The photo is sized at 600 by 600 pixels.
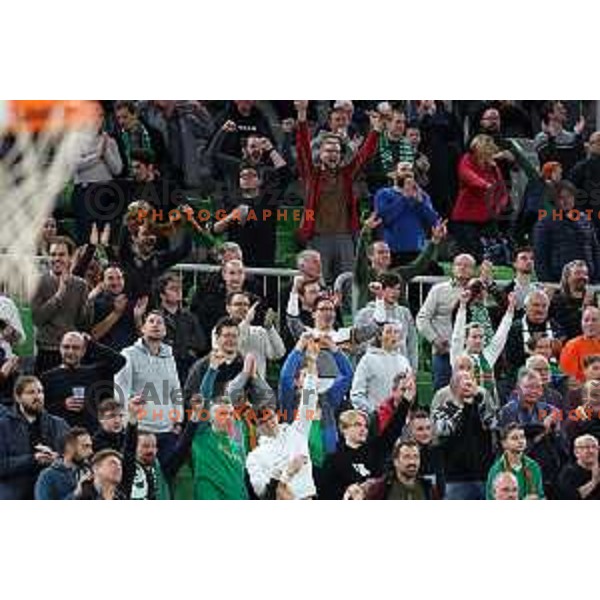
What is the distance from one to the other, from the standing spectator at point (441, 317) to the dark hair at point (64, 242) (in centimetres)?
185

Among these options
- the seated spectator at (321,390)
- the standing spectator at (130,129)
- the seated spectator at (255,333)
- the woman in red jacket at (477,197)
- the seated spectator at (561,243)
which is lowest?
the seated spectator at (321,390)

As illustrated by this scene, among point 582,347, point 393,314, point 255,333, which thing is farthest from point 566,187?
point 255,333

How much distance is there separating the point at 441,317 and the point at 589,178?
1.08 m

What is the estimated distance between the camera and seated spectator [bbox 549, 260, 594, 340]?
44.0ft

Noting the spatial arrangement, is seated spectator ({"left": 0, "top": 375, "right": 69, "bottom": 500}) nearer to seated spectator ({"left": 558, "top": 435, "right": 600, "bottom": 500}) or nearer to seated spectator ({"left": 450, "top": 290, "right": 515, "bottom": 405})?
seated spectator ({"left": 450, "top": 290, "right": 515, "bottom": 405})

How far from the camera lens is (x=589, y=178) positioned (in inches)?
529

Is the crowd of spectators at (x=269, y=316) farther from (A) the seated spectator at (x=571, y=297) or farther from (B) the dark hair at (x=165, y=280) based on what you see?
(A) the seated spectator at (x=571, y=297)

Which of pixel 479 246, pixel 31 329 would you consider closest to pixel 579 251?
pixel 479 246

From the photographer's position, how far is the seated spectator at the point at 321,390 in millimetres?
13336

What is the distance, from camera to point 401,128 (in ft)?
43.7

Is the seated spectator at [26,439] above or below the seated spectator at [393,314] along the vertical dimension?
below

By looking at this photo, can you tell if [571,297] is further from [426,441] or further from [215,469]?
[215,469]

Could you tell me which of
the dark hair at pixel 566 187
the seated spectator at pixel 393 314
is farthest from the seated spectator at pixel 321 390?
the dark hair at pixel 566 187

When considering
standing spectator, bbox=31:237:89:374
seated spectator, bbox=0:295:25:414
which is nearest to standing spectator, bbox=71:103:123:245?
standing spectator, bbox=31:237:89:374
